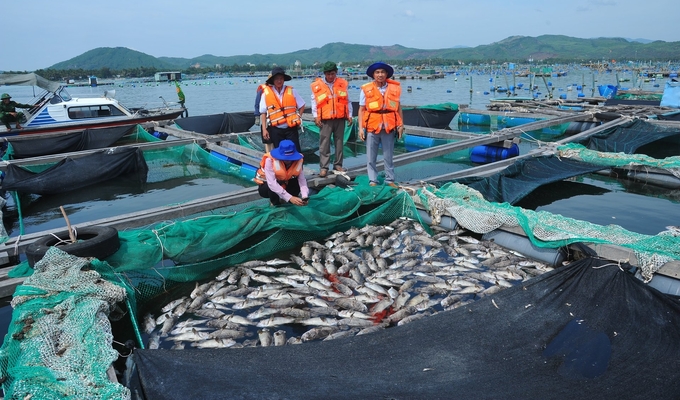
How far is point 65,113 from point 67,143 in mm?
A: 4583

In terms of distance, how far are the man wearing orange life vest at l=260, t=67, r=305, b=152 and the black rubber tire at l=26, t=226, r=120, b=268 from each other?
12.4 ft

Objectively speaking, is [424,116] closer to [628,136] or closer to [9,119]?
[628,136]

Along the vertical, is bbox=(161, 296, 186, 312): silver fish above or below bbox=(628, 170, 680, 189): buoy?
below

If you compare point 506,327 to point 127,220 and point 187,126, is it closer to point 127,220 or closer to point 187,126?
point 127,220

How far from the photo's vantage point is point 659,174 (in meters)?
10.5

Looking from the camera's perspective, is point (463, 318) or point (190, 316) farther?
point (190, 316)

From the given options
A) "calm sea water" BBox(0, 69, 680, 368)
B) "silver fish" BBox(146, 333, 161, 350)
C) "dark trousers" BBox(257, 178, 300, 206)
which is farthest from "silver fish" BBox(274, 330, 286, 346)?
"calm sea water" BBox(0, 69, 680, 368)

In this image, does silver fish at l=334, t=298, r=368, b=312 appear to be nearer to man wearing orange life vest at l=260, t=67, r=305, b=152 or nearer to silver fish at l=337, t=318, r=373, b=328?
silver fish at l=337, t=318, r=373, b=328

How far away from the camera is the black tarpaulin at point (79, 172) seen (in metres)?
10.2

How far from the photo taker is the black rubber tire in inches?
192

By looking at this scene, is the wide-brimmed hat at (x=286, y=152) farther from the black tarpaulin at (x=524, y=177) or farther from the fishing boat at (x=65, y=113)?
the fishing boat at (x=65, y=113)

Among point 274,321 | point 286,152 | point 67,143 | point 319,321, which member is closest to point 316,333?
point 319,321

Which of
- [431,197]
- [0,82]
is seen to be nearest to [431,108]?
[431,197]

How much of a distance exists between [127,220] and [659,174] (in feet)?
38.7
